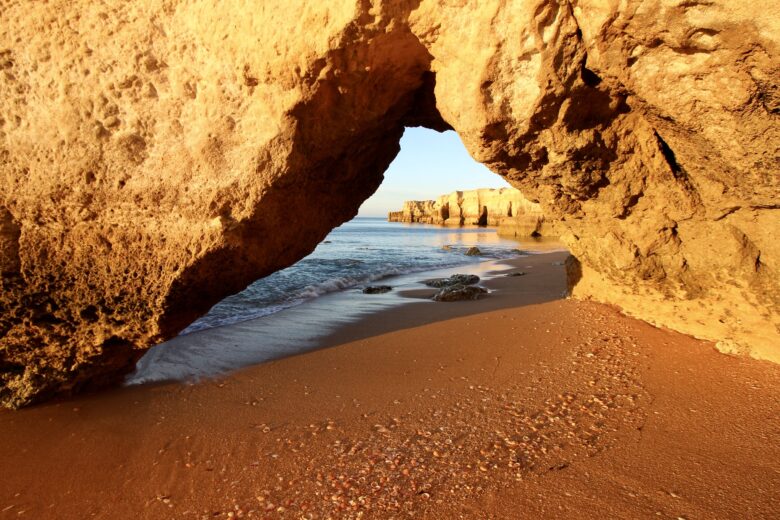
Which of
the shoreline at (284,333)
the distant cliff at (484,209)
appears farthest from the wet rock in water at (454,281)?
the distant cliff at (484,209)

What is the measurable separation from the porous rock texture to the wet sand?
0.75 metres

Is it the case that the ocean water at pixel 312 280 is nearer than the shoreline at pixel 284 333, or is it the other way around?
the shoreline at pixel 284 333

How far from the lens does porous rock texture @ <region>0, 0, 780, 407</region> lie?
2715mm

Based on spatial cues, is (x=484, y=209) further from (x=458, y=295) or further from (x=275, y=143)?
(x=275, y=143)

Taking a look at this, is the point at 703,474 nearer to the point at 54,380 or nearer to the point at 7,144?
the point at 54,380

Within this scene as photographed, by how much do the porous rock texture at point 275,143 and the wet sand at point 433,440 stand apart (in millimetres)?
752

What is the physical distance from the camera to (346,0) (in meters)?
2.82

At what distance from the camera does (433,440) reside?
2.76 meters

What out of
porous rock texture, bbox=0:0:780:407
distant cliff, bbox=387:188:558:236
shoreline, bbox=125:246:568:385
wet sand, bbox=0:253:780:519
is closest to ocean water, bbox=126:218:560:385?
shoreline, bbox=125:246:568:385

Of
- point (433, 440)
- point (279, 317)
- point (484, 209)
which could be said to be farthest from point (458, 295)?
point (484, 209)

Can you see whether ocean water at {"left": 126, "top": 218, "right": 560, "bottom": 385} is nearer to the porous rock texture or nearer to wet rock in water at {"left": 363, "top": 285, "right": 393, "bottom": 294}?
wet rock in water at {"left": 363, "top": 285, "right": 393, "bottom": 294}

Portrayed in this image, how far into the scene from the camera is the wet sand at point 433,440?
2229 mm

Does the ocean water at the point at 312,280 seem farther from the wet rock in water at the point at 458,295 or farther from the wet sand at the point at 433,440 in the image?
the wet sand at the point at 433,440

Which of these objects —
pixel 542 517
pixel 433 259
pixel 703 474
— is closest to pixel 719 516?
pixel 703 474
